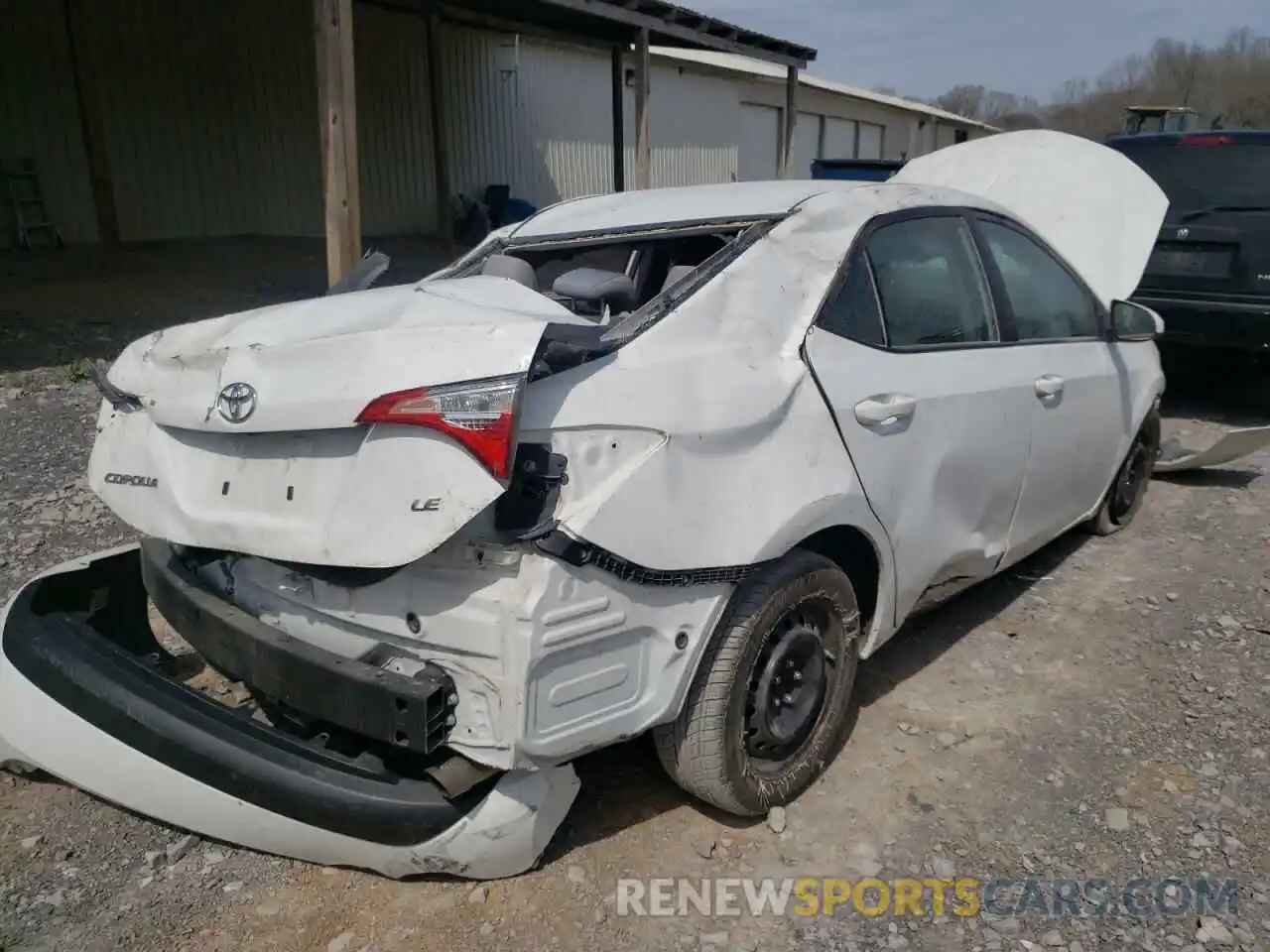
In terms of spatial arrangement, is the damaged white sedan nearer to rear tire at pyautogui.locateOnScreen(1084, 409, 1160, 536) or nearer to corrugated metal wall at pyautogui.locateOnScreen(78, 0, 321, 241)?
rear tire at pyautogui.locateOnScreen(1084, 409, 1160, 536)

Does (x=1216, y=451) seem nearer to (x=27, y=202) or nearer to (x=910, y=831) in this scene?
(x=910, y=831)

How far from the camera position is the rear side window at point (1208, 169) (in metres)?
6.32

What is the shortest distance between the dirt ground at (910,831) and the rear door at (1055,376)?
0.50m

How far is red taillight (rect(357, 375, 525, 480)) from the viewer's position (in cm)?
194

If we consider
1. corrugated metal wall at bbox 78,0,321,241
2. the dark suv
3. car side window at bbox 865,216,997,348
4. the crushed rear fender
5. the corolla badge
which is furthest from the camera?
corrugated metal wall at bbox 78,0,321,241

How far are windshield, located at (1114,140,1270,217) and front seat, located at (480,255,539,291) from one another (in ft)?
16.2

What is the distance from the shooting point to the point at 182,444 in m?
2.36

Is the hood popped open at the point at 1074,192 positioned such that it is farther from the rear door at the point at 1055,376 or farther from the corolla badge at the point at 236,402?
the corolla badge at the point at 236,402

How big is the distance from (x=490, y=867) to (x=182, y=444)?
1.25 metres

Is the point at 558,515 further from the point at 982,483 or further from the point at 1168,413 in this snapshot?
the point at 1168,413

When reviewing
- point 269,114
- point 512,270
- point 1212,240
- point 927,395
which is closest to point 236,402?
point 512,270

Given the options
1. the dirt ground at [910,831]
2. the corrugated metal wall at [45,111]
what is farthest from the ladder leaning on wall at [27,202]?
the dirt ground at [910,831]

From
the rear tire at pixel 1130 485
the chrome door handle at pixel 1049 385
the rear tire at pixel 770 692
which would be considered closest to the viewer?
the rear tire at pixel 770 692

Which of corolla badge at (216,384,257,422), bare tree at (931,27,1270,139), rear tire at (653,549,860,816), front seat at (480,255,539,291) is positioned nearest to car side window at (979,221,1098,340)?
rear tire at (653,549,860,816)
